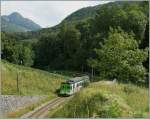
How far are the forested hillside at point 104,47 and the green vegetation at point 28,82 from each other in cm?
574

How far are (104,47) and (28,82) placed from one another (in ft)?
39.4

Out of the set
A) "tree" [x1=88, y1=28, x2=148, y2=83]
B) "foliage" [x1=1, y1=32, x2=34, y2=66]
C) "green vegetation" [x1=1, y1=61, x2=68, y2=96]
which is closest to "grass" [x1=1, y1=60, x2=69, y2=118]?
"green vegetation" [x1=1, y1=61, x2=68, y2=96]

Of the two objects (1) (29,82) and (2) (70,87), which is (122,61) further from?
(1) (29,82)

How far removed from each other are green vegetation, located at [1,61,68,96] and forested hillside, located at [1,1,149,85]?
574 cm

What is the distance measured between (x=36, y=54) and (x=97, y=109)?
95963 mm

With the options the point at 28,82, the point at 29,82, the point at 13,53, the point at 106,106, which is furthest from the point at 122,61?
the point at 13,53

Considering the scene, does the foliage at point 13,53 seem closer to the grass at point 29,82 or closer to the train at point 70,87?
the grass at point 29,82

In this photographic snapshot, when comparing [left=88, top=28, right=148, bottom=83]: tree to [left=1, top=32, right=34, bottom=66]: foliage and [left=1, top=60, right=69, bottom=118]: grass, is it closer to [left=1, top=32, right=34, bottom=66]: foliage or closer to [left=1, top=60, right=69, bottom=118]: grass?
[left=1, top=60, right=69, bottom=118]: grass

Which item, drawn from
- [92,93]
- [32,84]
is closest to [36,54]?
[32,84]

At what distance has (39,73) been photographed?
171 feet

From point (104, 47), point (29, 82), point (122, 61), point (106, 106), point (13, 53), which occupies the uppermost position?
point (104, 47)

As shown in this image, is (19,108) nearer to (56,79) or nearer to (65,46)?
(56,79)

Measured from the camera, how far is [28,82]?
45.8m

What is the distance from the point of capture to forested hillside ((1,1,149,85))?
1384 inches
